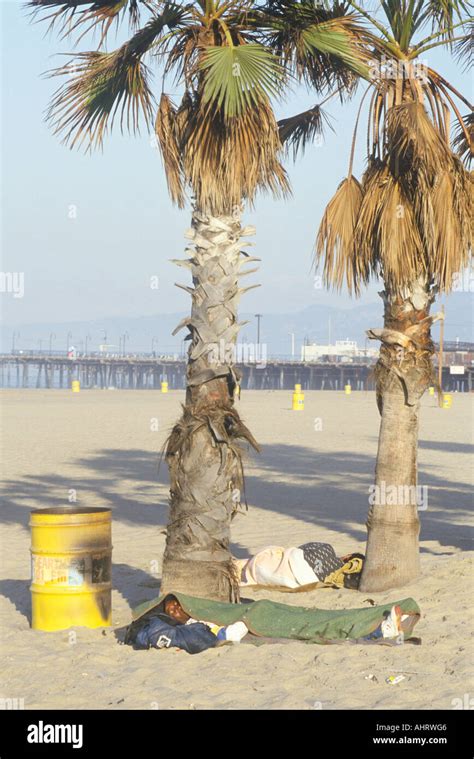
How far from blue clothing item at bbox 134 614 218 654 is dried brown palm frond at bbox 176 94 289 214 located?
3.53 metres

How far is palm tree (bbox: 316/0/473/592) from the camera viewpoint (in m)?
10.0

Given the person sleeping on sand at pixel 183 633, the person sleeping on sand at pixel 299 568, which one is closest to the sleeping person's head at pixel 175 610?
the person sleeping on sand at pixel 183 633

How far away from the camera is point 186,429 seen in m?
9.02

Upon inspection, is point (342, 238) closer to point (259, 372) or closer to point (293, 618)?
point (293, 618)

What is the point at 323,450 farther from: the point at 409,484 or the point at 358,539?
the point at 409,484

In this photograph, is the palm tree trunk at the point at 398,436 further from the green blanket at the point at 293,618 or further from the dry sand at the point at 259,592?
the green blanket at the point at 293,618

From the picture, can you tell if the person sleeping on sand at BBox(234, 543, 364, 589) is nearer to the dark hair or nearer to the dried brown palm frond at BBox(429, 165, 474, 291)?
the dark hair

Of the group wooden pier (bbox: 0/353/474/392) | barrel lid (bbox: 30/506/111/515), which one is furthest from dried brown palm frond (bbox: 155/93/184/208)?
wooden pier (bbox: 0/353/474/392)

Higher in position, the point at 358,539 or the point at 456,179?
the point at 456,179

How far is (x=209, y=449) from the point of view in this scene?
29.6 feet

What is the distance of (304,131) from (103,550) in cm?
571

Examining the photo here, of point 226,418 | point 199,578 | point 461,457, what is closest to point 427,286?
point 226,418

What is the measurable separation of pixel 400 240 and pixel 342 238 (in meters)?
0.61

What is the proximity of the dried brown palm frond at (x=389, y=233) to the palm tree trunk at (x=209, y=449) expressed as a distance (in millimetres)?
1725
